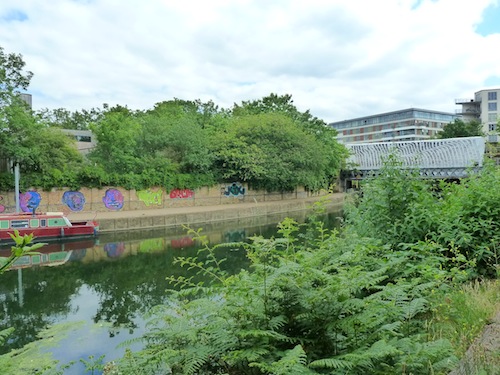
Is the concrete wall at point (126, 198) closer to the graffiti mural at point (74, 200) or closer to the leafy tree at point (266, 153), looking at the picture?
the graffiti mural at point (74, 200)

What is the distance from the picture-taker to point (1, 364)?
7.75ft

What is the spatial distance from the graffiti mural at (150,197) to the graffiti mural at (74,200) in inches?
135

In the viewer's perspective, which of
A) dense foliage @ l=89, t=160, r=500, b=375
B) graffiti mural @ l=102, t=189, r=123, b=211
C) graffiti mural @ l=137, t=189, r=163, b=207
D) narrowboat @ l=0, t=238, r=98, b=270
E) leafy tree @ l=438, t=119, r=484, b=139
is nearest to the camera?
dense foliage @ l=89, t=160, r=500, b=375

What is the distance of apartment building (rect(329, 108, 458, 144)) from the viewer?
75000 mm

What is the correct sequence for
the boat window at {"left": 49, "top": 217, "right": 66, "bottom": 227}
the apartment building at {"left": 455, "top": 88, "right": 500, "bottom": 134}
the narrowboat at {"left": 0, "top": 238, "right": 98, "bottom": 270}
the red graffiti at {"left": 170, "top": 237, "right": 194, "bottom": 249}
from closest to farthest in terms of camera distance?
the narrowboat at {"left": 0, "top": 238, "right": 98, "bottom": 270} < the red graffiti at {"left": 170, "top": 237, "right": 194, "bottom": 249} < the boat window at {"left": 49, "top": 217, "right": 66, "bottom": 227} < the apartment building at {"left": 455, "top": 88, "right": 500, "bottom": 134}

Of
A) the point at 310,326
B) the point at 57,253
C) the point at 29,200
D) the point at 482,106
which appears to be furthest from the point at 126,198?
the point at 482,106

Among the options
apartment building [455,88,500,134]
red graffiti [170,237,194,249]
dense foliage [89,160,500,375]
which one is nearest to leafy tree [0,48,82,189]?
red graffiti [170,237,194,249]

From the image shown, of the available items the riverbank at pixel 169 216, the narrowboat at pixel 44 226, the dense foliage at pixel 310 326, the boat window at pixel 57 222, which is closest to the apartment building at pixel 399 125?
the riverbank at pixel 169 216

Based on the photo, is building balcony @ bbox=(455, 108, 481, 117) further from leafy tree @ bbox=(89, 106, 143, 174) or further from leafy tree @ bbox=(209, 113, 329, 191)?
leafy tree @ bbox=(89, 106, 143, 174)

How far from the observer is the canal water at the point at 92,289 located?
21.5ft

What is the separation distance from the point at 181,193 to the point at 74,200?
6.92m

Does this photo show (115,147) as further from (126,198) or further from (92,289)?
(92,289)

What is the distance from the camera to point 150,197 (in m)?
24.9

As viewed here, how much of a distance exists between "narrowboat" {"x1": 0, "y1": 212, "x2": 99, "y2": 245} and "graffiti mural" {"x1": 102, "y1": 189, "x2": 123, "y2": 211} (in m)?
5.91
